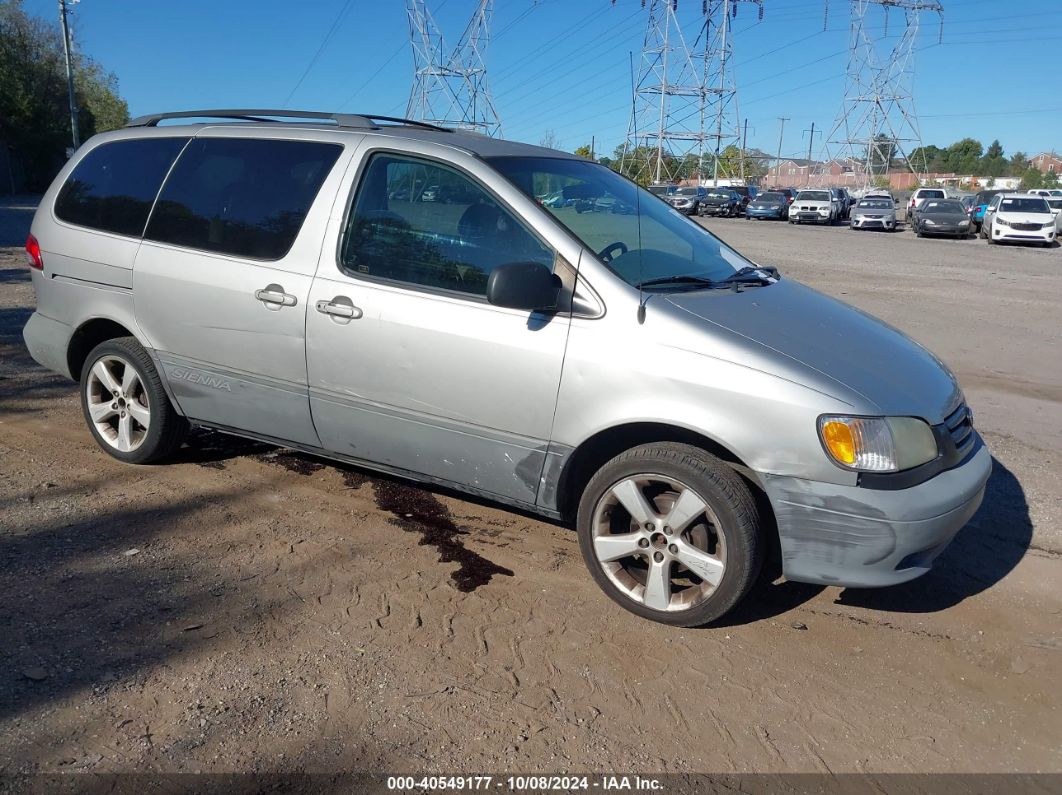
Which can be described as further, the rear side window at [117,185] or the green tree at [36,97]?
the green tree at [36,97]

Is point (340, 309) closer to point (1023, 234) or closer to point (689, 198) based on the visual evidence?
point (1023, 234)

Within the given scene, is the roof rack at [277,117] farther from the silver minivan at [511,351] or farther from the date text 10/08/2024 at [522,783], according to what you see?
the date text 10/08/2024 at [522,783]

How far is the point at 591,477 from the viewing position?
12.5 feet

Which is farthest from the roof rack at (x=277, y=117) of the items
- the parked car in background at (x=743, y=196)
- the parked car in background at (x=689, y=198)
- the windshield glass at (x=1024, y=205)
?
the parked car in background at (x=743, y=196)

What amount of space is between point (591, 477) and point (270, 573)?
4.96 ft

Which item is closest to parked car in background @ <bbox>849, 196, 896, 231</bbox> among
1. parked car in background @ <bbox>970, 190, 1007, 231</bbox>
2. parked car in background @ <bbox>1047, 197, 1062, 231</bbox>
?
parked car in background @ <bbox>970, 190, 1007, 231</bbox>

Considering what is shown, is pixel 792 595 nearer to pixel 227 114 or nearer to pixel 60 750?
pixel 60 750

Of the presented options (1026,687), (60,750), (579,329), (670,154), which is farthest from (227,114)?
(670,154)

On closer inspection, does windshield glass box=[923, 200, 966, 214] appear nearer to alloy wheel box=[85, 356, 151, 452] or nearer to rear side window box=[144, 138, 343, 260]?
rear side window box=[144, 138, 343, 260]

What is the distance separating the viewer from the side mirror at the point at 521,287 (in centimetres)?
344

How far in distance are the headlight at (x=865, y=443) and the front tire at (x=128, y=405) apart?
354cm

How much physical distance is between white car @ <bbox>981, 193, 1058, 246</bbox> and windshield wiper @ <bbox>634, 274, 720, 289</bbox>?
27.6 m

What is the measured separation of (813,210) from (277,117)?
130ft

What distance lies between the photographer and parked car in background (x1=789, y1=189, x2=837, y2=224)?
40844 mm
